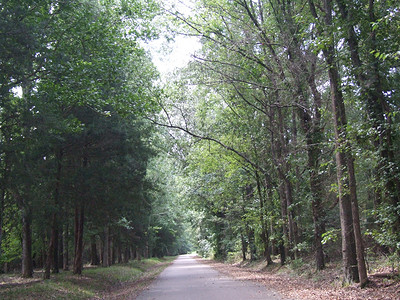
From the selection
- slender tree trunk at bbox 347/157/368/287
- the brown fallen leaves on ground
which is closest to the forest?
slender tree trunk at bbox 347/157/368/287

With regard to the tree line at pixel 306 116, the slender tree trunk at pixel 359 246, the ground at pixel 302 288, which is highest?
the tree line at pixel 306 116

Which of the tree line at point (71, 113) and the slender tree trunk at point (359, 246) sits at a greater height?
the tree line at point (71, 113)

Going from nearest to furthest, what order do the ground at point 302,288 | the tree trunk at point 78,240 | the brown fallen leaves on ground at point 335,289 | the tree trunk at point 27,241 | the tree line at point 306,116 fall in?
the brown fallen leaves on ground at point 335,289
the ground at point 302,288
the tree line at point 306,116
the tree trunk at point 27,241
the tree trunk at point 78,240

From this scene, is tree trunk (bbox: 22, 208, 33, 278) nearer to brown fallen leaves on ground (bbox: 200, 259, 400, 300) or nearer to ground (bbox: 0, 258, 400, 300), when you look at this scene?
ground (bbox: 0, 258, 400, 300)

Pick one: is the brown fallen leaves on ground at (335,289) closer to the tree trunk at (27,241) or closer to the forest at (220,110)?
the forest at (220,110)

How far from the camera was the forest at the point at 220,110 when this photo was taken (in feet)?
32.6

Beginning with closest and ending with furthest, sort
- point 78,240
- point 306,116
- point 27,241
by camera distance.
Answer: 1. point 306,116
2. point 27,241
3. point 78,240

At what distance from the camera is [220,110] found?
23688 millimetres

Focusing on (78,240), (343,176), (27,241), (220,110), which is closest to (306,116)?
(343,176)

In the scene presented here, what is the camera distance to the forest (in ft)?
32.6

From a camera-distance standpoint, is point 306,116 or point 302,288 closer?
point 302,288

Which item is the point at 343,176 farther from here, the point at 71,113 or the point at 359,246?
the point at 71,113

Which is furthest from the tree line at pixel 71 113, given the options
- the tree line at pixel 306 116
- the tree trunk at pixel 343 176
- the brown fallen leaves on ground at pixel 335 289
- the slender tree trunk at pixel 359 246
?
the brown fallen leaves on ground at pixel 335 289

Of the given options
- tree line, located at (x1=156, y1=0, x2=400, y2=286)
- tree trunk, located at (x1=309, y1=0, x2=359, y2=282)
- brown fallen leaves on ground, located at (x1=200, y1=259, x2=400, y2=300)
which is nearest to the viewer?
brown fallen leaves on ground, located at (x1=200, y1=259, x2=400, y2=300)
